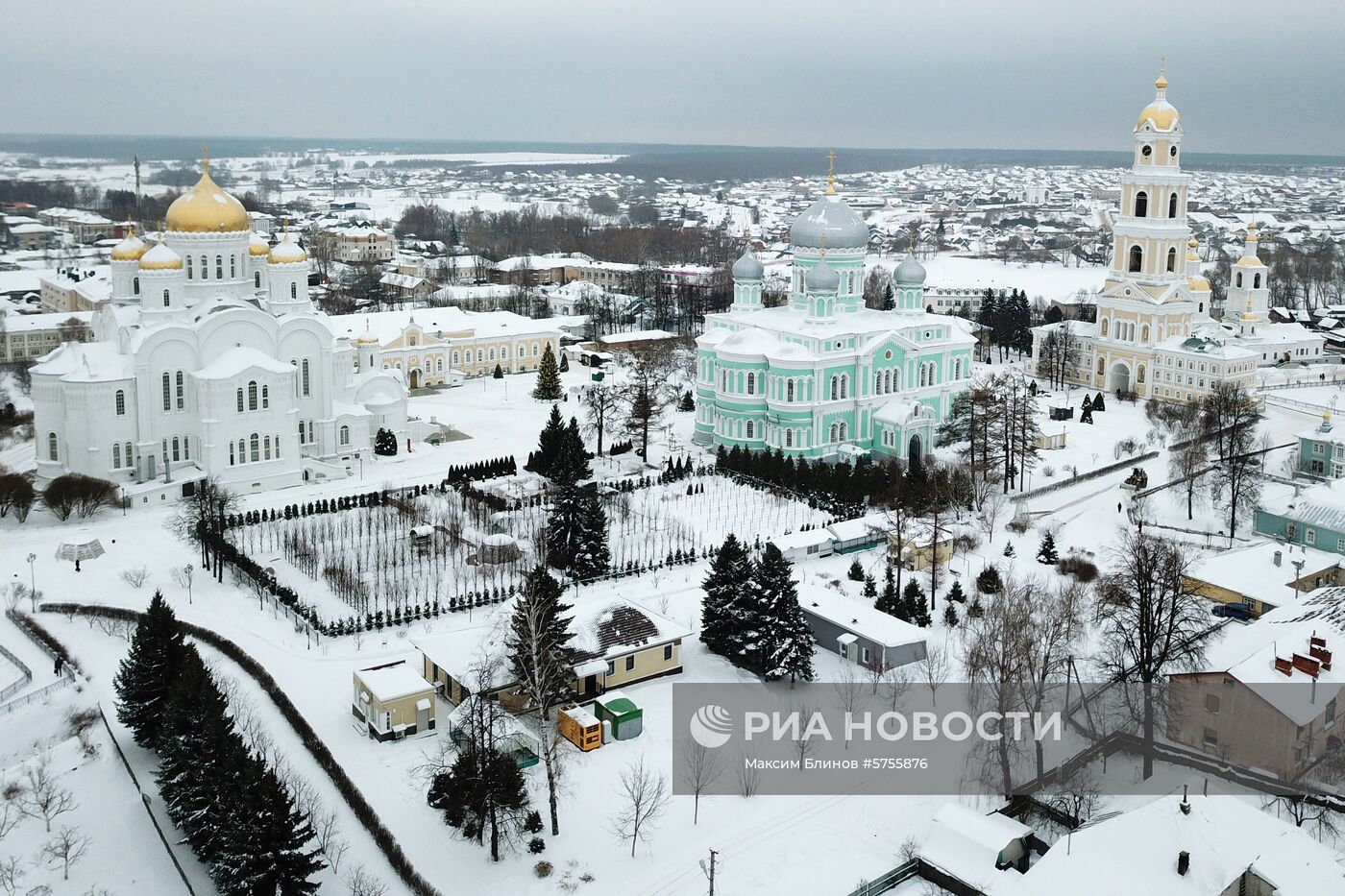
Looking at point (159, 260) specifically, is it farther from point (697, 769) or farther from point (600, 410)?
point (697, 769)

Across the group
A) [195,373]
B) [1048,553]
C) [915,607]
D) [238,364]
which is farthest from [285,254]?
[1048,553]

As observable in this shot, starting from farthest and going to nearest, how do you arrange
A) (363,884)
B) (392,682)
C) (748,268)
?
(748,268)
(392,682)
(363,884)

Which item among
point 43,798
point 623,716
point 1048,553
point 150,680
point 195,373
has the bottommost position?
point 43,798

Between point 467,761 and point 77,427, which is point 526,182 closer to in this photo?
point 77,427

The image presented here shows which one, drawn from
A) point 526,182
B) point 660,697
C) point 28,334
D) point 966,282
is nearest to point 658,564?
point 660,697

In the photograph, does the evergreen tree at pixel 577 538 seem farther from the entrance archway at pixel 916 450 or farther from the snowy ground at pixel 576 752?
the entrance archway at pixel 916 450

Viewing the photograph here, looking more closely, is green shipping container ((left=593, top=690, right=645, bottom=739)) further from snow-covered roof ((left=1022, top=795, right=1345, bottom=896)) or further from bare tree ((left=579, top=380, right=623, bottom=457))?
bare tree ((left=579, top=380, right=623, bottom=457))
